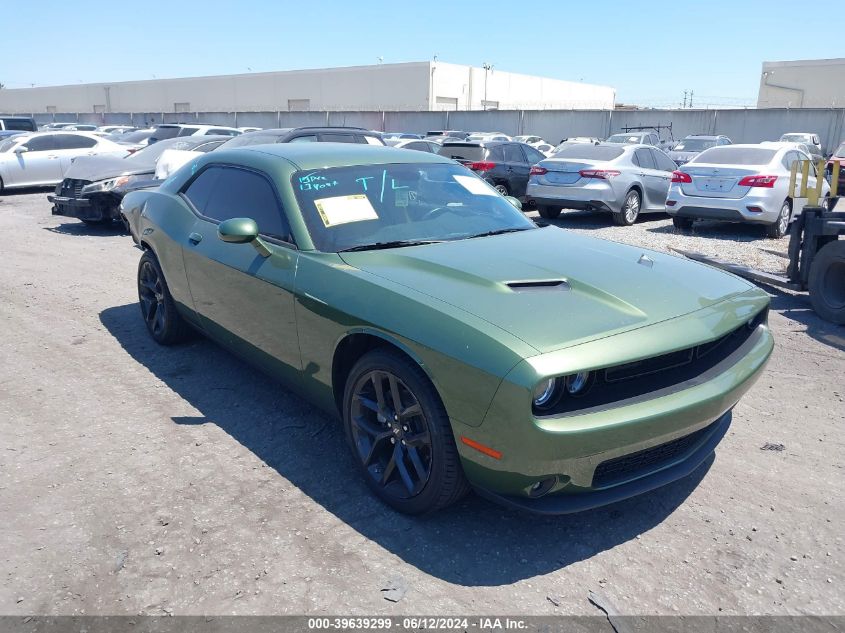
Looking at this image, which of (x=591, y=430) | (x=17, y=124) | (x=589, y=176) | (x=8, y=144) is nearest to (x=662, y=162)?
(x=589, y=176)

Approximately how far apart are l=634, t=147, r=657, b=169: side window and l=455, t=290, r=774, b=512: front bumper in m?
10.2

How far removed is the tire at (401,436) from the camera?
2.79 m

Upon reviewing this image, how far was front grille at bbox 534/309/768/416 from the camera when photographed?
2658mm

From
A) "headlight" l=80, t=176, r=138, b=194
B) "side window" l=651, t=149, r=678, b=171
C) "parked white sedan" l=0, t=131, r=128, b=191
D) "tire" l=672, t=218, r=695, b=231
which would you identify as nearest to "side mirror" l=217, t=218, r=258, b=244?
"headlight" l=80, t=176, r=138, b=194

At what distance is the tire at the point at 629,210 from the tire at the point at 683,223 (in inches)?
29.2

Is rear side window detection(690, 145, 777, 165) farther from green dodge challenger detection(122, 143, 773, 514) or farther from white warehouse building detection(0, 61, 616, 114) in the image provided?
white warehouse building detection(0, 61, 616, 114)

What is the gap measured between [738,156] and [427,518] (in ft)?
33.1

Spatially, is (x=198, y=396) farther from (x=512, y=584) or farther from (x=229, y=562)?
(x=512, y=584)

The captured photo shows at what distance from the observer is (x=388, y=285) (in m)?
3.09

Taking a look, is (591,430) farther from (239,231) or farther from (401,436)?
(239,231)

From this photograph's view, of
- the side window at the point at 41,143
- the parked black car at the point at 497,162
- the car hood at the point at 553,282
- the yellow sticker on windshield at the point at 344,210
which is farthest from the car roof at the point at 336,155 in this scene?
the side window at the point at 41,143

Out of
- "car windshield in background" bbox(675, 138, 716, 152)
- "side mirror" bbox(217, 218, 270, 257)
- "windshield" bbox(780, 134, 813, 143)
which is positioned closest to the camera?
"side mirror" bbox(217, 218, 270, 257)

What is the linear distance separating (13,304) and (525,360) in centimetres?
616

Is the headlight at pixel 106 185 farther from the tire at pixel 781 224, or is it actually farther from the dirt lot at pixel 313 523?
the tire at pixel 781 224
